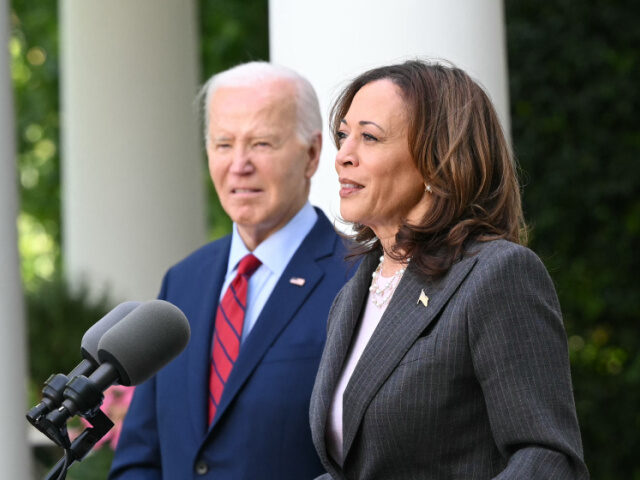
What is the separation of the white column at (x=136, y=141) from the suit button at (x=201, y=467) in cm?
852

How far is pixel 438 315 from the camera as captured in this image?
3.18 meters

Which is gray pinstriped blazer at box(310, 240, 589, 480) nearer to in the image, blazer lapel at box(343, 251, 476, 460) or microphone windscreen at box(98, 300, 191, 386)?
blazer lapel at box(343, 251, 476, 460)

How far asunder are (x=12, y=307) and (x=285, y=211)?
284cm

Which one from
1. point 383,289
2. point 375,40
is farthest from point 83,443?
point 375,40

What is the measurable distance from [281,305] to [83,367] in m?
1.51

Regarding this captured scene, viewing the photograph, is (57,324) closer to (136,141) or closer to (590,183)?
(136,141)

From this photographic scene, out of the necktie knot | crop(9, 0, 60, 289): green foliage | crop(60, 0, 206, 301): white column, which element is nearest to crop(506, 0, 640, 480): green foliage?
crop(60, 0, 206, 301): white column

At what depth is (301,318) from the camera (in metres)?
4.27

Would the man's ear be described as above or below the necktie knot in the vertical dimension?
above

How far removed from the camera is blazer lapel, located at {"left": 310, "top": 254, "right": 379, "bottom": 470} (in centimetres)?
338

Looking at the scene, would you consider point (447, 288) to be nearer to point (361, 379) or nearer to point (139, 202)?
point (361, 379)

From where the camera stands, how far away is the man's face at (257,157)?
4.45 m

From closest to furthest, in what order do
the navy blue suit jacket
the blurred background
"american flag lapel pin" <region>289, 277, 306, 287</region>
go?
the navy blue suit jacket, "american flag lapel pin" <region>289, 277, 306, 287</region>, the blurred background

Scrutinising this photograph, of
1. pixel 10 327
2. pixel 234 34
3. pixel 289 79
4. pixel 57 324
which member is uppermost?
pixel 234 34
